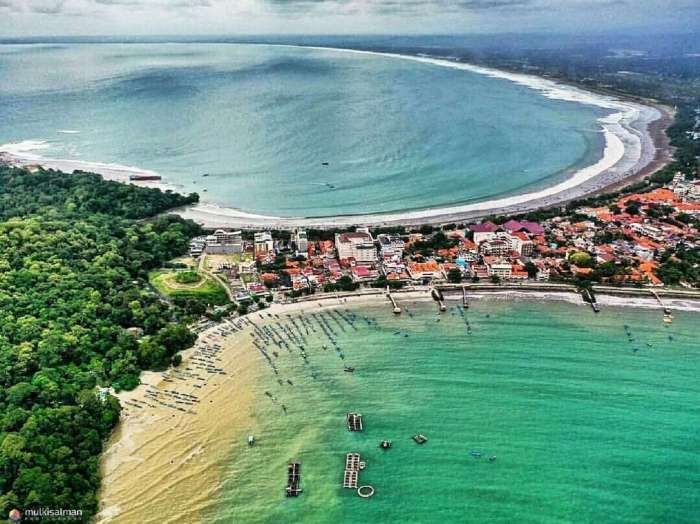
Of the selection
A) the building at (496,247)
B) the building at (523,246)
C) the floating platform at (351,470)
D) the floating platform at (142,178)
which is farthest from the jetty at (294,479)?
the floating platform at (142,178)

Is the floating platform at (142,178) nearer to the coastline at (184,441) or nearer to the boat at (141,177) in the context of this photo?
the boat at (141,177)

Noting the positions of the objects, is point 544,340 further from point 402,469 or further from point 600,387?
point 402,469

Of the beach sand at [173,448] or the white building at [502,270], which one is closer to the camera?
the beach sand at [173,448]

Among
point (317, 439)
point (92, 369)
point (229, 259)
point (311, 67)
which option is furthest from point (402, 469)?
point (311, 67)

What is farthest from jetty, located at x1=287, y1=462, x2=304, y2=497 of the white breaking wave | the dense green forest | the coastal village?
the white breaking wave

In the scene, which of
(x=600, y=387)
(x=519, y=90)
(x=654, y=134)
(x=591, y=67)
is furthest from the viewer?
(x=591, y=67)

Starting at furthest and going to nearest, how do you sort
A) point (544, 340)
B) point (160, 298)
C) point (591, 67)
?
point (591, 67) → point (160, 298) → point (544, 340)

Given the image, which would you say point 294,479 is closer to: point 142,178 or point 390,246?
point 390,246

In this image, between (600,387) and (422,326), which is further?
(422,326)
